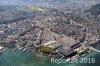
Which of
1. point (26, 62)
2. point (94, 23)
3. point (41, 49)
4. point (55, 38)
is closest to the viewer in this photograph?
point (26, 62)

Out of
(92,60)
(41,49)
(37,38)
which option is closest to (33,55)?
(41,49)

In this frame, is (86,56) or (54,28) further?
(54,28)

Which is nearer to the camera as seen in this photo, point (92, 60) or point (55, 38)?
point (92, 60)

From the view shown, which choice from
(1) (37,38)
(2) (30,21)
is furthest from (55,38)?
(2) (30,21)

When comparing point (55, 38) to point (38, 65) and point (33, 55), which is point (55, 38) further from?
point (38, 65)

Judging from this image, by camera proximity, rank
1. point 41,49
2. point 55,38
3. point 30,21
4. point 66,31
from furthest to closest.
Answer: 1. point 30,21
2. point 66,31
3. point 55,38
4. point 41,49

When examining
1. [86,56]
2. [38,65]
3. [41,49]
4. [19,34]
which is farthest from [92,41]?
[19,34]

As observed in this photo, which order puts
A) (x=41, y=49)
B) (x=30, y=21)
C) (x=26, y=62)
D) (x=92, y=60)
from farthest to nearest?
(x=30, y=21), (x=41, y=49), (x=26, y=62), (x=92, y=60)

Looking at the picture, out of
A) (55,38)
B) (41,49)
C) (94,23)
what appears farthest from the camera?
(94,23)

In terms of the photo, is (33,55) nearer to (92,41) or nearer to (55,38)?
(55,38)
